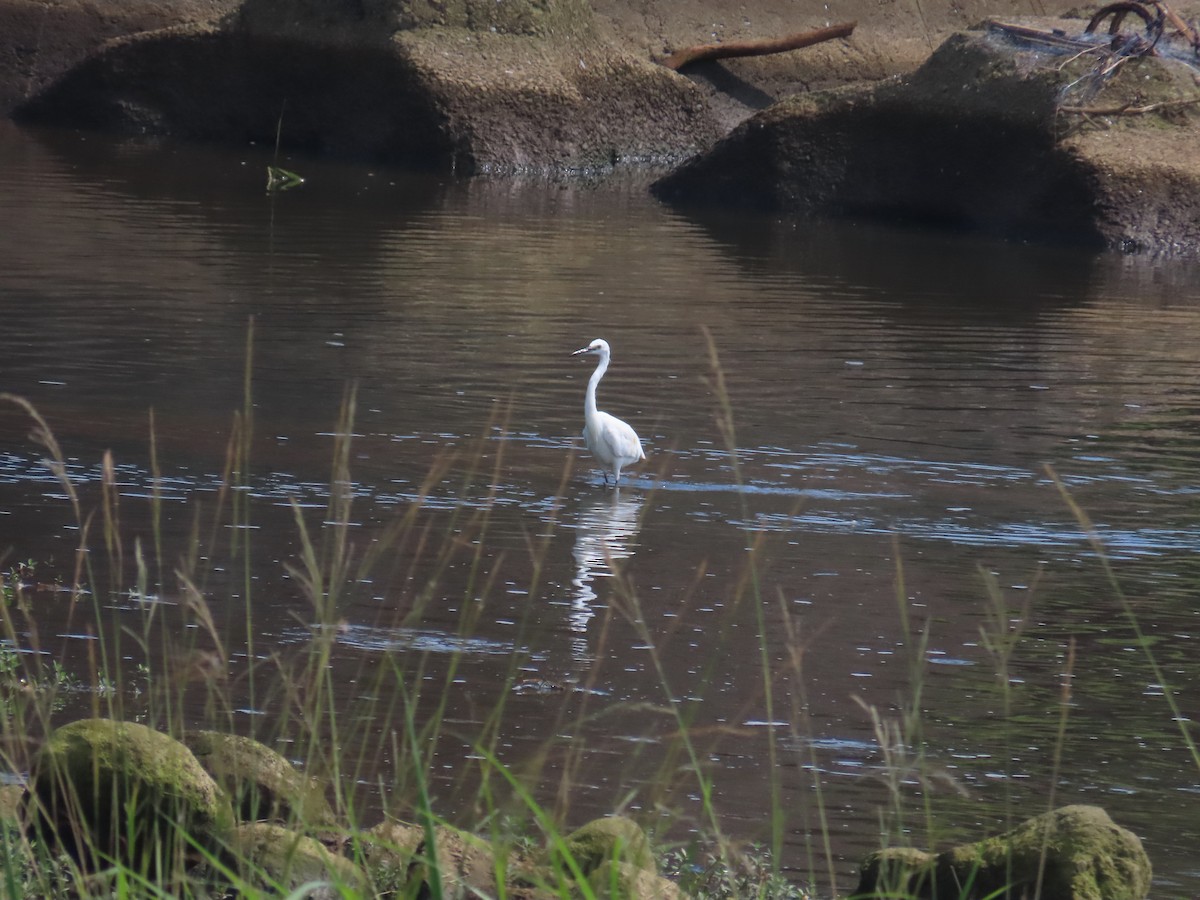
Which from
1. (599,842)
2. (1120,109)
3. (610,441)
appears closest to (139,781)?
(599,842)

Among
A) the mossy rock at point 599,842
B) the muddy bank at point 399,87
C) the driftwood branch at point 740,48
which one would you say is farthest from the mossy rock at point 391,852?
the driftwood branch at point 740,48

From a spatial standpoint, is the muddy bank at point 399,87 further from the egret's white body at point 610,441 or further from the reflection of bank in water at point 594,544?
the reflection of bank in water at point 594,544

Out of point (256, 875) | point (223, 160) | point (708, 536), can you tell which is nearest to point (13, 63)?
point (223, 160)

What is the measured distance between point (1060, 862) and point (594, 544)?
4649 mm

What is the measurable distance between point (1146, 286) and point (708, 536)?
437 inches

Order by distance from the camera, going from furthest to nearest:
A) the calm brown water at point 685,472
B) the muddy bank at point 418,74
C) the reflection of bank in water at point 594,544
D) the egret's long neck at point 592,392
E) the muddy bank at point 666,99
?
the muddy bank at point 418,74 < the muddy bank at point 666,99 < the egret's long neck at point 592,392 < the reflection of bank in water at point 594,544 < the calm brown water at point 685,472

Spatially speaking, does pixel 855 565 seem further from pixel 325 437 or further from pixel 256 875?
pixel 256 875

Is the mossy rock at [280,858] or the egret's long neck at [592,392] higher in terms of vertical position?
the egret's long neck at [592,392]

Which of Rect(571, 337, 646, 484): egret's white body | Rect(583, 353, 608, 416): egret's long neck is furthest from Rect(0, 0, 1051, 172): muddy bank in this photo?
Rect(571, 337, 646, 484): egret's white body

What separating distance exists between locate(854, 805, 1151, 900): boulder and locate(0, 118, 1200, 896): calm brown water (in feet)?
1.43

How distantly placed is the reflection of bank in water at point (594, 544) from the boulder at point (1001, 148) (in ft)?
42.4

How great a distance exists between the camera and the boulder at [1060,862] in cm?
436

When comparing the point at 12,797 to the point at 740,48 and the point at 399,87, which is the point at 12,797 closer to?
the point at 399,87

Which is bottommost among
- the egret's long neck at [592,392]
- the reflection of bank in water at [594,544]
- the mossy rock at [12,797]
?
the reflection of bank in water at [594,544]
